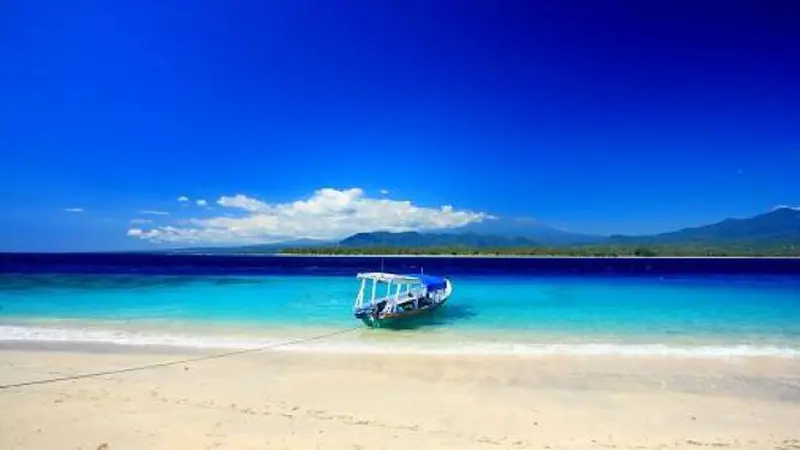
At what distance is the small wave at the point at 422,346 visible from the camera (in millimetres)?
13906

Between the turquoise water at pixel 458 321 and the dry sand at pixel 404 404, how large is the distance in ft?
8.11

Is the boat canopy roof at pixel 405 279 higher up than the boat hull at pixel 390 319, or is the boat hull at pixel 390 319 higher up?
the boat canopy roof at pixel 405 279

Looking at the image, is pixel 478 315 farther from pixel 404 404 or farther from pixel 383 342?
pixel 404 404

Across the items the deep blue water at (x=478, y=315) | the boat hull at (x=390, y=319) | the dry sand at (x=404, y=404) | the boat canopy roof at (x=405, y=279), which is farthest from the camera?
the boat canopy roof at (x=405, y=279)

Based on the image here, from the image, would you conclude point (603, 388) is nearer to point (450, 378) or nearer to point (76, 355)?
point (450, 378)

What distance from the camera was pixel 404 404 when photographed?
922cm

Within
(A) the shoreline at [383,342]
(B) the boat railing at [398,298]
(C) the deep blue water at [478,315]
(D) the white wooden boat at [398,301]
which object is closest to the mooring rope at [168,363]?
(A) the shoreline at [383,342]

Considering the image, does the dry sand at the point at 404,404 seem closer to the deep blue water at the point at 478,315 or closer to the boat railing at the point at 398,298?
the deep blue water at the point at 478,315

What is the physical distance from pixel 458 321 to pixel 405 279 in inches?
103

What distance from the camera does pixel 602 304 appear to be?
2634cm

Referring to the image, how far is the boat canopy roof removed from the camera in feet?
62.5

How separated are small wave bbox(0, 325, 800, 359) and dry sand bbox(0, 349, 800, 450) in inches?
35.8

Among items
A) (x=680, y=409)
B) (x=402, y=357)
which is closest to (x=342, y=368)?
(x=402, y=357)

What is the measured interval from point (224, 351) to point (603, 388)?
9521 mm
